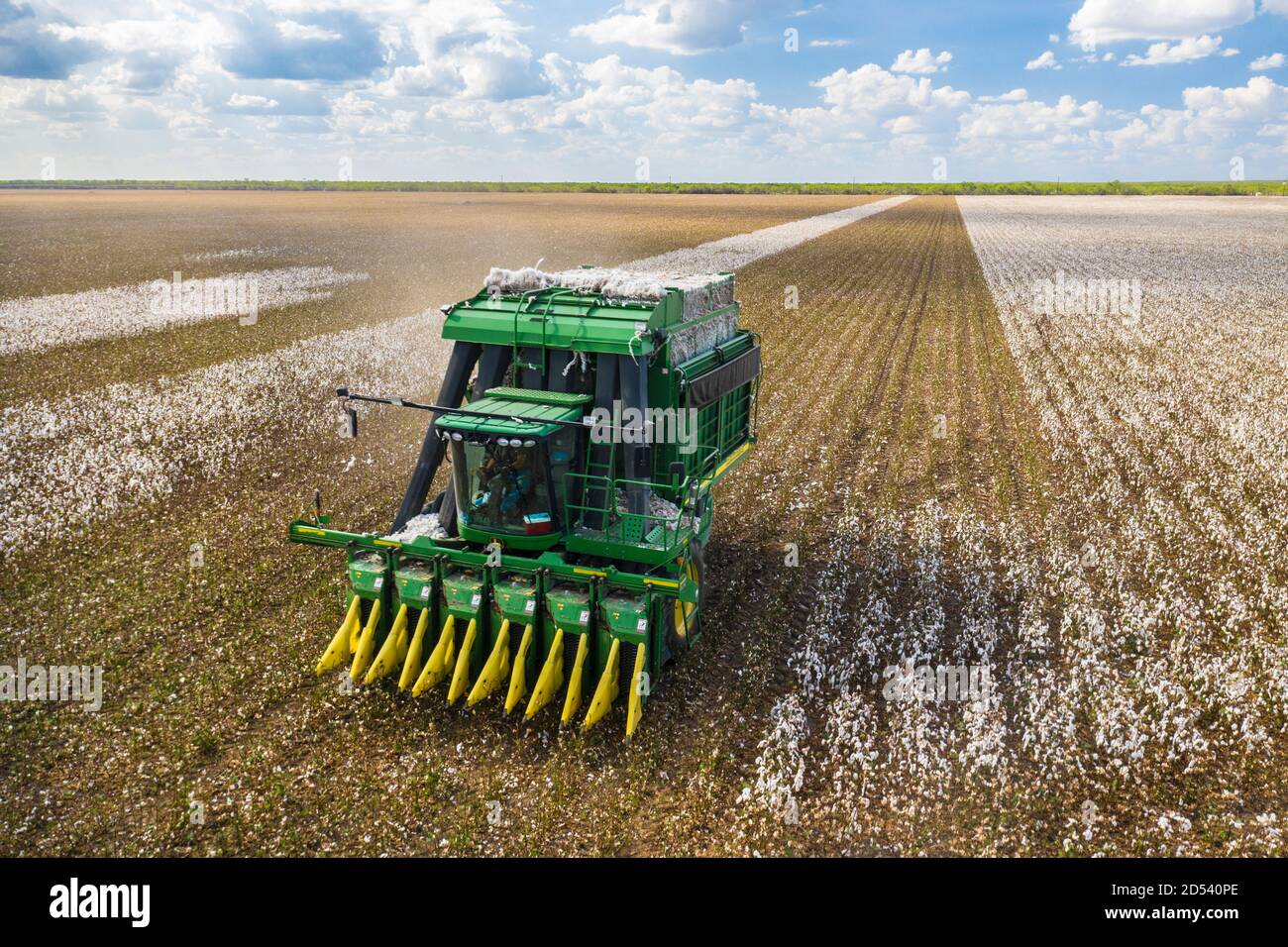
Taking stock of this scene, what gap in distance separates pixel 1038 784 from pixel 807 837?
2.64 m

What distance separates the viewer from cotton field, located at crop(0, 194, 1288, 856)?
8.63m

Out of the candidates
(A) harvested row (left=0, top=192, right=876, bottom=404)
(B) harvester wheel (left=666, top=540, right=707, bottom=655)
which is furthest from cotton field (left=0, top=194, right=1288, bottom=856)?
(A) harvested row (left=0, top=192, right=876, bottom=404)

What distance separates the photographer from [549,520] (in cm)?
1045

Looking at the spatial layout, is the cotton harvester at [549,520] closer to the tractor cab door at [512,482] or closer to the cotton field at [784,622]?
the tractor cab door at [512,482]

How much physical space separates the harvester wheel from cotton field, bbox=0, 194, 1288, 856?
1.16 ft

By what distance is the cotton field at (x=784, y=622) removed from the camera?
863 cm

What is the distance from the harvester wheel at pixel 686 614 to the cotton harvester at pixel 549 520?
36 millimetres

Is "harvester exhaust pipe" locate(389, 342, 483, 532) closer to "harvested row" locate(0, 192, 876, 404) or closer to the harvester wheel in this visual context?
the harvester wheel

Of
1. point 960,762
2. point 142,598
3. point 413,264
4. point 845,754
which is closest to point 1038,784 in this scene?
point 960,762

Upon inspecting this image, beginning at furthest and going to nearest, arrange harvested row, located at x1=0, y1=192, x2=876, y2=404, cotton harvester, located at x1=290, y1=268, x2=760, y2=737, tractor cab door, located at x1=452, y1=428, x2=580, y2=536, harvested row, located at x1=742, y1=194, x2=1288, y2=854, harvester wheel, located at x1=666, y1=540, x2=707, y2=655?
harvested row, located at x1=0, y1=192, x2=876, y2=404
harvester wheel, located at x1=666, y1=540, x2=707, y2=655
tractor cab door, located at x1=452, y1=428, x2=580, y2=536
cotton harvester, located at x1=290, y1=268, x2=760, y2=737
harvested row, located at x1=742, y1=194, x2=1288, y2=854

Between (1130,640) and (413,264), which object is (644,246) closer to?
(413,264)

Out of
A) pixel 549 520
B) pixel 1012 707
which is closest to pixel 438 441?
pixel 549 520

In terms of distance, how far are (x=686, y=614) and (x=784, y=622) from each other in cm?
174

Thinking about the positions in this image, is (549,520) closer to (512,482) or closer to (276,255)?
(512,482)
